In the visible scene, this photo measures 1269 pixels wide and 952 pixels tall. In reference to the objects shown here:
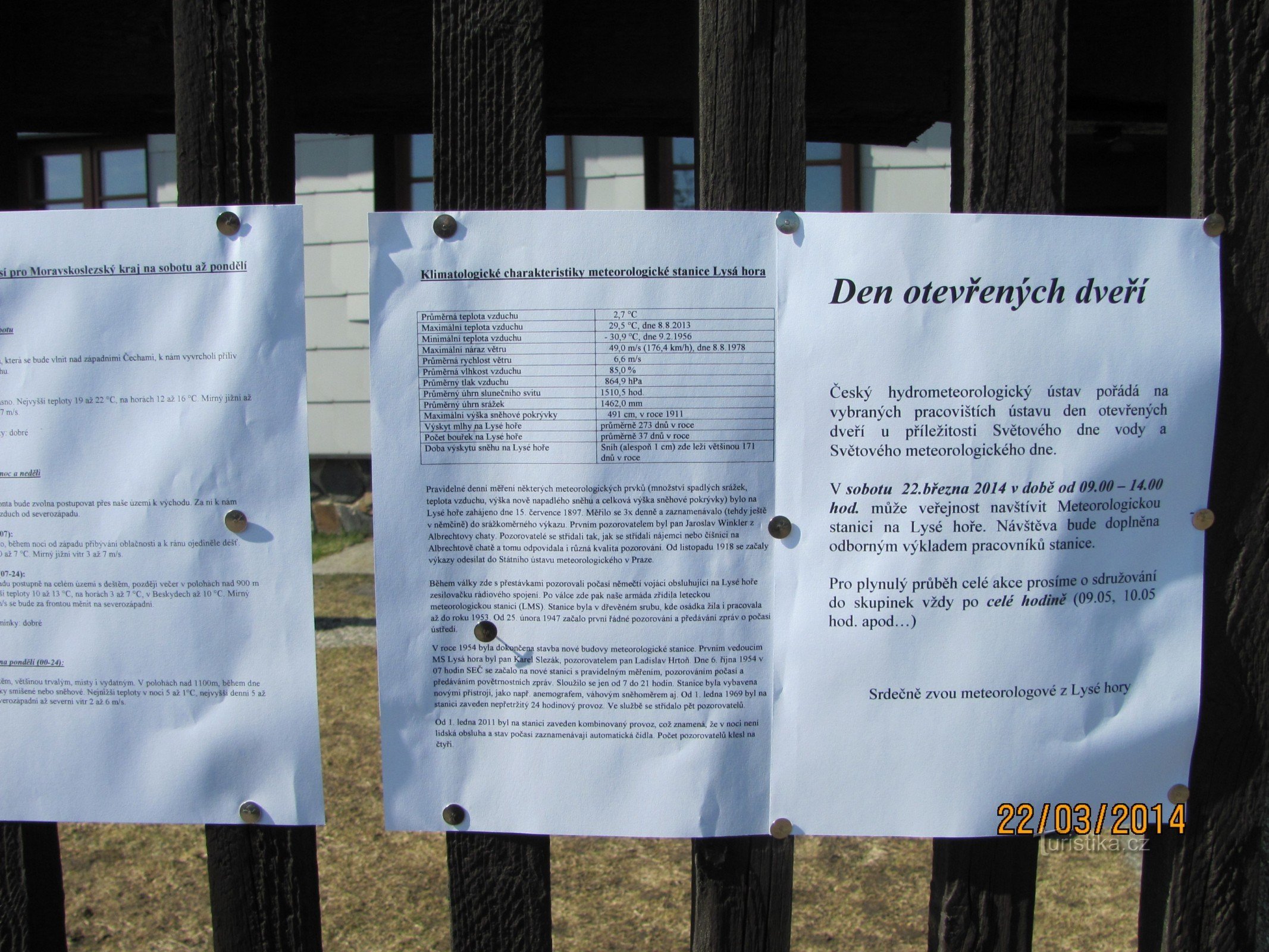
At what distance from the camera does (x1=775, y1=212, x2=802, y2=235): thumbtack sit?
1.16 m

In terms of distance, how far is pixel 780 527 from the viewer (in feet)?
3.82

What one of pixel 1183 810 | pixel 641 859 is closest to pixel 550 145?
pixel 641 859

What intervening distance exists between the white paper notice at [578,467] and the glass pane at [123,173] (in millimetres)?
7617

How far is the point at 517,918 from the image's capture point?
1.24 metres

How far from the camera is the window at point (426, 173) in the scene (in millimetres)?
6336

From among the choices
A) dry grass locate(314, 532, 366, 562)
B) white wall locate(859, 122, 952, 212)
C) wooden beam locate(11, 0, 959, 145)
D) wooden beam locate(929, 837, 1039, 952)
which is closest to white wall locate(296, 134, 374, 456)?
dry grass locate(314, 532, 366, 562)

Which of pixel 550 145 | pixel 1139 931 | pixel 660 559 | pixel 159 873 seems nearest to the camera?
pixel 660 559

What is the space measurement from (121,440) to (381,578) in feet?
1.33

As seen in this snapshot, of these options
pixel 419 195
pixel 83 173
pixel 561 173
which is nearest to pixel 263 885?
pixel 561 173

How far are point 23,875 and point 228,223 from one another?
983mm

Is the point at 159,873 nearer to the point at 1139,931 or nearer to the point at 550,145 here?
the point at 1139,931

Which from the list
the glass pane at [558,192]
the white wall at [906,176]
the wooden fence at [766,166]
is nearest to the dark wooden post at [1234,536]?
the wooden fence at [766,166]

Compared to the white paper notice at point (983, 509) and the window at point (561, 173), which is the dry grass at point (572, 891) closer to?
the white paper notice at point (983, 509)

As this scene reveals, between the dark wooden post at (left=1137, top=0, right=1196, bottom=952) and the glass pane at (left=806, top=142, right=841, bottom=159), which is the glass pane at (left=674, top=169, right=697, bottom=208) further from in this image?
the dark wooden post at (left=1137, top=0, right=1196, bottom=952)
